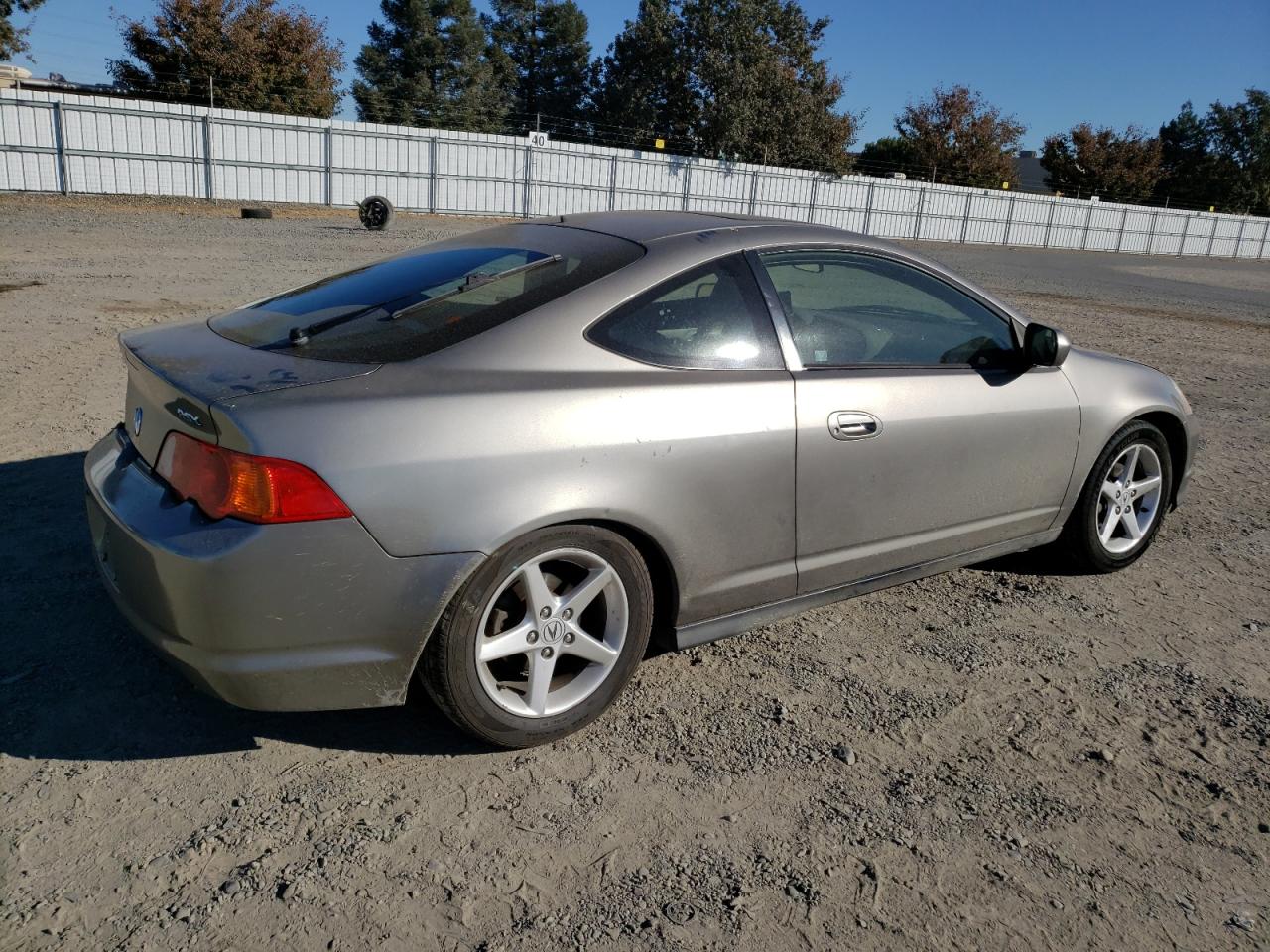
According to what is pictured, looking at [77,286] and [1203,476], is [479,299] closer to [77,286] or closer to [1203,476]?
[1203,476]

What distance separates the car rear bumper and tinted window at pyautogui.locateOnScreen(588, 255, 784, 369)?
34.9 inches

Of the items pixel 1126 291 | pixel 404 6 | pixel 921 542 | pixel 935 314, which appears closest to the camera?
pixel 921 542

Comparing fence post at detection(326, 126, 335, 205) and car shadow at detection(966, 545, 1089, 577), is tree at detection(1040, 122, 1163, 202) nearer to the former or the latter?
fence post at detection(326, 126, 335, 205)

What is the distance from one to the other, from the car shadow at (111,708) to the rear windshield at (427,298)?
1.13 meters

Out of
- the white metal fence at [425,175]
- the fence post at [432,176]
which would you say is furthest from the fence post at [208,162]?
the fence post at [432,176]

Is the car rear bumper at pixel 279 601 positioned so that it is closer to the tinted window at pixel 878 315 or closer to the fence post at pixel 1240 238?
the tinted window at pixel 878 315

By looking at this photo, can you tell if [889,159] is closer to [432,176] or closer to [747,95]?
[747,95]

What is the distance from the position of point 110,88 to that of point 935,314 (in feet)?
127

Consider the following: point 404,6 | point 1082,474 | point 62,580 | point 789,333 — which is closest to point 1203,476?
point 1082,474

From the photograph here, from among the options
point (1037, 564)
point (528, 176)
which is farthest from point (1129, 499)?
point (528, 176)

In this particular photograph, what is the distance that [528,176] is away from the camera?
31734 millimetres

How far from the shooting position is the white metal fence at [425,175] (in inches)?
985

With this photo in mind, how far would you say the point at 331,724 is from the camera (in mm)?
3125

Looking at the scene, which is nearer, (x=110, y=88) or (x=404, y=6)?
(x=110, y=88)
